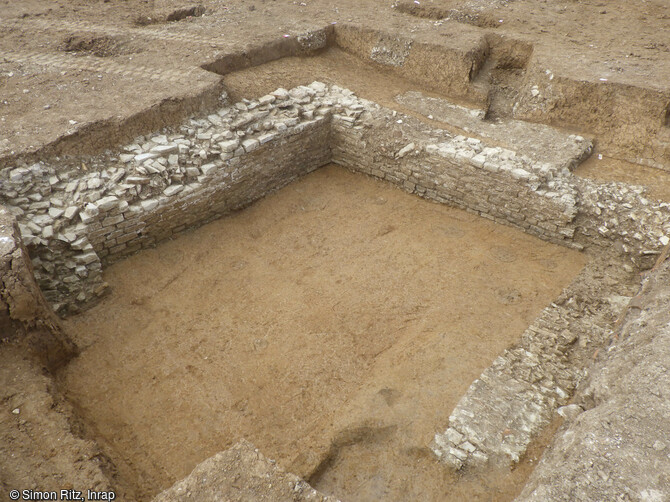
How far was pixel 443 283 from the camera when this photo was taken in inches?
231

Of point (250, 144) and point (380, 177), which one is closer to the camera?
point (250, 144)

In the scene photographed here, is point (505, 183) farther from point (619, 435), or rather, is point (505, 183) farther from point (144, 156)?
point (144, 156)

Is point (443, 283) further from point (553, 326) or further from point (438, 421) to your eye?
point (438, 421)

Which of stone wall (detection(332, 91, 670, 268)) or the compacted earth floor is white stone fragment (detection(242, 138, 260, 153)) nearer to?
the compacted earth floor

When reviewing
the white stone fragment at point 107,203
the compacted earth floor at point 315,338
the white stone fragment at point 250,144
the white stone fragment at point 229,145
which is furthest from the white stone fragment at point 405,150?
the white stone fragment at point 107,203

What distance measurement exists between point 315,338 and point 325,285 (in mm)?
828

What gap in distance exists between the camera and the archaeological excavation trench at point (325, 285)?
4195 millimetres

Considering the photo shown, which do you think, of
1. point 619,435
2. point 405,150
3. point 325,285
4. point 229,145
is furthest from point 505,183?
point 619,435

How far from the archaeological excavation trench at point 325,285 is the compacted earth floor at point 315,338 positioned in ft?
0.07

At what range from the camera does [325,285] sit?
19.2 ft

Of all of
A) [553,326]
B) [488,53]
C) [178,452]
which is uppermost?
[488,53]

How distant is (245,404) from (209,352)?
0.75m

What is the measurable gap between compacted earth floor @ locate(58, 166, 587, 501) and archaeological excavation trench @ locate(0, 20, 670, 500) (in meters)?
0.02

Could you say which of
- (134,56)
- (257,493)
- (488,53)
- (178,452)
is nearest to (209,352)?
(178,452)
